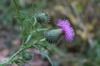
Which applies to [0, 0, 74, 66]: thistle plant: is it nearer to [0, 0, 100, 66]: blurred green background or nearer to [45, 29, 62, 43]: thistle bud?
[45, 29, 62, 43]: thistle bud

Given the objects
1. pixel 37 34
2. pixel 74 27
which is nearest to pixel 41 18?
pixel 37 34

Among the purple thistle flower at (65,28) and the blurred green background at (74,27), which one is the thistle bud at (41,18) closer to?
the purple thistle flower at (65,28)

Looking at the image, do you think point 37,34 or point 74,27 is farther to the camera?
point 74,27

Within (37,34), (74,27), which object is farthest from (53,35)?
(74,27)

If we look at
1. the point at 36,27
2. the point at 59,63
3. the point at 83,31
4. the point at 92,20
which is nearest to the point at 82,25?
the point at 83,31

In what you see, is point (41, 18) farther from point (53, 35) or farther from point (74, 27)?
point (74, 27)

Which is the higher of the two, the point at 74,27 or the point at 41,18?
the point at 74,27
